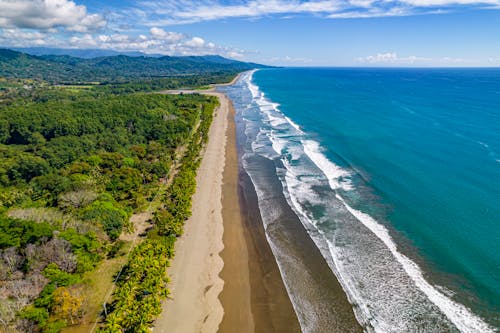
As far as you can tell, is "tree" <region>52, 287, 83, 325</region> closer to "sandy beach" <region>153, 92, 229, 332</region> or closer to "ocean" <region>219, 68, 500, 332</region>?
"sandy beach" <region>153, 92, 229, 332</region>

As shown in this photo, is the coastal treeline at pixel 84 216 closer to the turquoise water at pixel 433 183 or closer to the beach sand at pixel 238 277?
Answer: the beach sand at pixel 238 277

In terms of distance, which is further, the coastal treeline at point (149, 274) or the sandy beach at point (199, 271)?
the sandy beach at point (199, 271)

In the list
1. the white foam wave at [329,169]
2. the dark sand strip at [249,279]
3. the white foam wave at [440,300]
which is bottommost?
the dark sand strip at [249,279]

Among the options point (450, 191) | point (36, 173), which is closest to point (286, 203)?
point (450, 191)

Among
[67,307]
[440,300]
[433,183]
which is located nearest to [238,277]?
[67,307]

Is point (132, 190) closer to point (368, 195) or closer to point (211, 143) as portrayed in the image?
point (211, 143)

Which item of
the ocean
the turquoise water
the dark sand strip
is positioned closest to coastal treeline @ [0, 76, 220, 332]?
the dark sand strip

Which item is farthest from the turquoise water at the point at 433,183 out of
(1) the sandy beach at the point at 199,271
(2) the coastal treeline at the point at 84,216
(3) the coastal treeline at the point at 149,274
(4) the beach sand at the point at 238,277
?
(2) the coastal treeline at the point at 84,216
